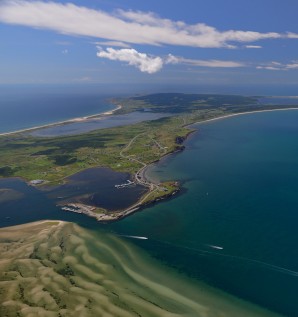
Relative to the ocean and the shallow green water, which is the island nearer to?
the ocean

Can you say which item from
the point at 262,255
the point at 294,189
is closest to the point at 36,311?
the point at 262,255

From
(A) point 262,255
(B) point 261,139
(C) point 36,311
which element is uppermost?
(B) point 261,139

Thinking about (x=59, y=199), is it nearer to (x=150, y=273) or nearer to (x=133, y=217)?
(x=133, y=217)

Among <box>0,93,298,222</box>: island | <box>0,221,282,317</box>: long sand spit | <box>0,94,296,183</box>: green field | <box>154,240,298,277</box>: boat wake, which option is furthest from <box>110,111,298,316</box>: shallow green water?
<box>0,94,296,183</box>: green field

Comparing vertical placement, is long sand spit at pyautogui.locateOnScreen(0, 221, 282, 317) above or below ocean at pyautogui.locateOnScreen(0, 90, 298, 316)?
below

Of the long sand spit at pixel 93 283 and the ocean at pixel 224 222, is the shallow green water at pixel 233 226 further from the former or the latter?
the long sand spit at pixel 93 283

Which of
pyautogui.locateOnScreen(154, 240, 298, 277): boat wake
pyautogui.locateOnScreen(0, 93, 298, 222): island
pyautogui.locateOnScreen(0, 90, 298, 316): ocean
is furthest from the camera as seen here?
pyautogui.locateOnScreen(0, 93, 298, 222): island
